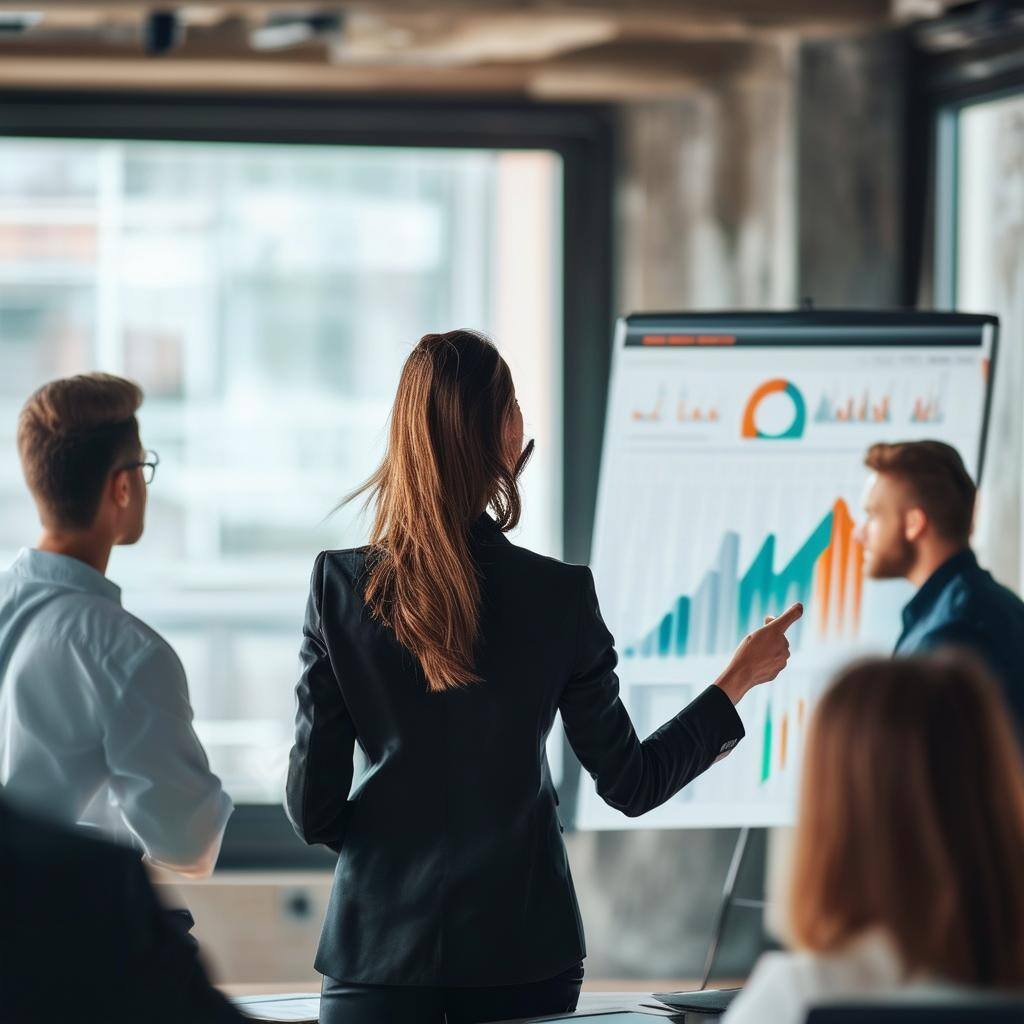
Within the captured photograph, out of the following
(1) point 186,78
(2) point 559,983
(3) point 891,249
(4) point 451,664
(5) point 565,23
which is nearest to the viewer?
(4) point 451,664

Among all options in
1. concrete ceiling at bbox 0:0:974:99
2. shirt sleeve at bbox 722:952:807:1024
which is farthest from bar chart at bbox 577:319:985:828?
shirt sleeve at bbox 722:952:807:1024

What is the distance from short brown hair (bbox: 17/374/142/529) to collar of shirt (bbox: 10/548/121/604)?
0.05 m

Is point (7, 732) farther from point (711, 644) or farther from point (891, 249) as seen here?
point (891, 249)

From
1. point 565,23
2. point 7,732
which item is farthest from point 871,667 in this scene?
point 565,23

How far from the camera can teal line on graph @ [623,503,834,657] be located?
2.81 metres

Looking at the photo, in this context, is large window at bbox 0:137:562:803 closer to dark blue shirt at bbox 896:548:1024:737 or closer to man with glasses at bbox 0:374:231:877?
dark blue shirt at bbox 896:548:1024:737

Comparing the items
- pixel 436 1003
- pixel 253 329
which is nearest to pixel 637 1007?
pixel 436 1003

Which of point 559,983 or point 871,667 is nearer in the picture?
point 871,667

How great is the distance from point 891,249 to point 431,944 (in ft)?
8.52

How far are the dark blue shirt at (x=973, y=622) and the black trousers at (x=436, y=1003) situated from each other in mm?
1038

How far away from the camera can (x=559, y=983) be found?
176cm

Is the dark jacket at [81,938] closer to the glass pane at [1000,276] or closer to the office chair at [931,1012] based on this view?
the office chair at [931,1012]

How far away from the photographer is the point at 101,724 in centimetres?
185

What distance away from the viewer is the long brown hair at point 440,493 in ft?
5.46
